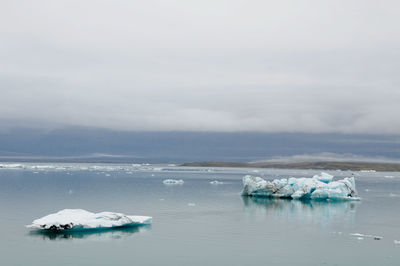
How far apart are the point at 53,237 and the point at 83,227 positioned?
61.6 inches

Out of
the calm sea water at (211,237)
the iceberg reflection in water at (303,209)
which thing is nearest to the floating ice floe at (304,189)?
the iceberg reflection in water at (303,209)

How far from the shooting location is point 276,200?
1837 inches

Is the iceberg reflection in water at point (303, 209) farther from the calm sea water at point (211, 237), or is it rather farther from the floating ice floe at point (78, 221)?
the floating ice floe at point (78, 221)

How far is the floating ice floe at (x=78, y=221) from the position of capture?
2309cm

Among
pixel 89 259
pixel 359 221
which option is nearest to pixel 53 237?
pixel 89 259

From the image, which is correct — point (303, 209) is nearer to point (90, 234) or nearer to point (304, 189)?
point (304, 189)

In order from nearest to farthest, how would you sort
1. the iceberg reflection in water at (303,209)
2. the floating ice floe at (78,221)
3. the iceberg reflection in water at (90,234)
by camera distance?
1. the iceberg reflection in water at (90,234)
2. the floating ice floe at (78,221)
3. the iceberg reflection in water at (303,209)

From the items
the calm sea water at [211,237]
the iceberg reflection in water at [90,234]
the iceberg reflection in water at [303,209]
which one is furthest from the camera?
the iceberg reflection in water at [303,209]

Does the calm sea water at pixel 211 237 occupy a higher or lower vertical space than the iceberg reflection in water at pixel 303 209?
higher

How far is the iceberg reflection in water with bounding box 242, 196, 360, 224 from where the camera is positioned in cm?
3306

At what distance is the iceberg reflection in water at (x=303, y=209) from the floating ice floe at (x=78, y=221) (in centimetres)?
1253

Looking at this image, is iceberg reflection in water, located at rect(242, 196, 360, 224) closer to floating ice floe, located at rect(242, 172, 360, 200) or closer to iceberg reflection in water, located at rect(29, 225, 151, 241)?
floating ice floe, located at rect(242, 172, 360, 200)

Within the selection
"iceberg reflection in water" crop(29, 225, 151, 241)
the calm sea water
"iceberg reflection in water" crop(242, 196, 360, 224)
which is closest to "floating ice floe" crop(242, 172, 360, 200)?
"iceberg reflection in water" crop(242, 196, 360, 224)

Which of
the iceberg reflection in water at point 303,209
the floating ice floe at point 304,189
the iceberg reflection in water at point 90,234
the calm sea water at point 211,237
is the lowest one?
the iceberg reflection in water at point 303,209
